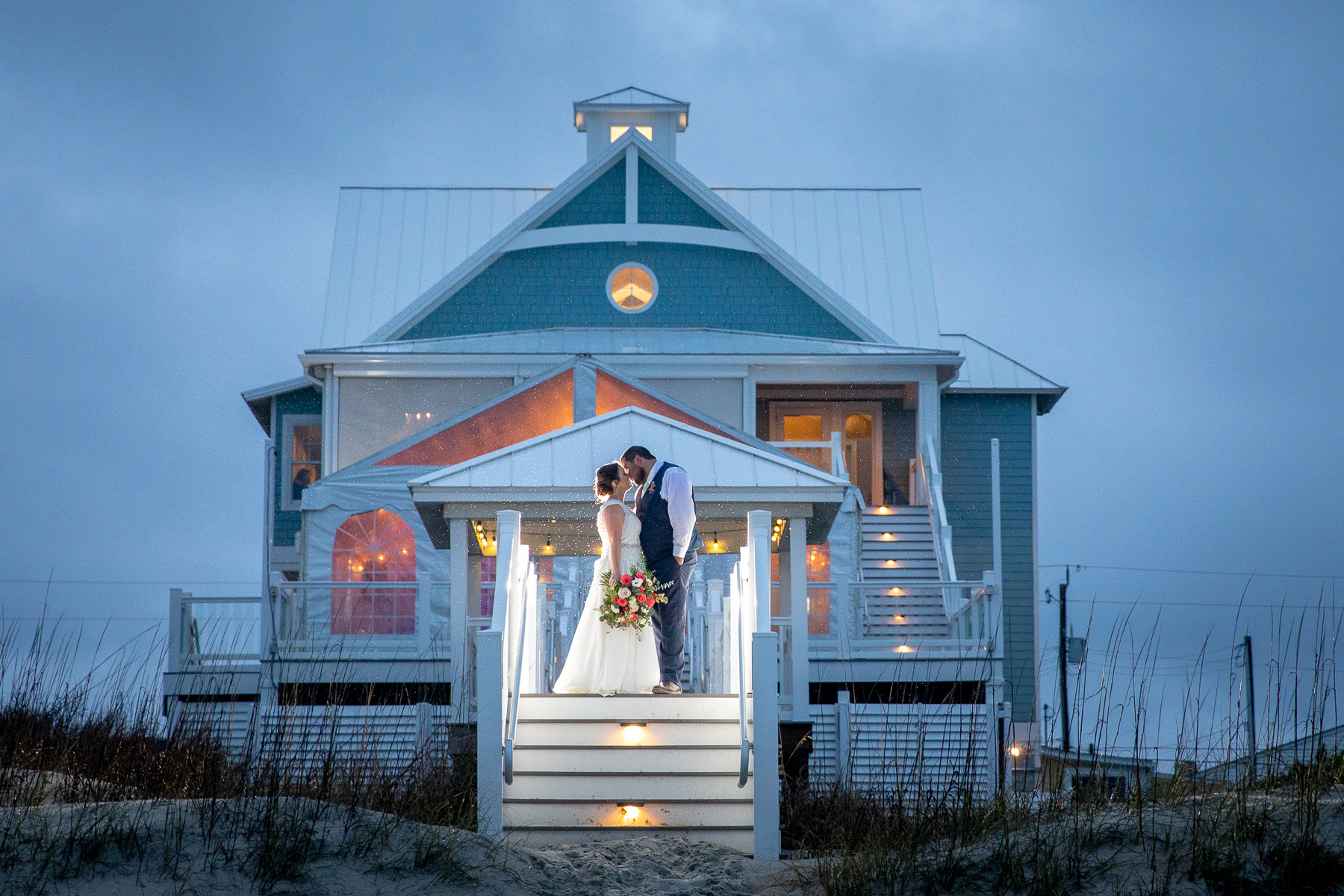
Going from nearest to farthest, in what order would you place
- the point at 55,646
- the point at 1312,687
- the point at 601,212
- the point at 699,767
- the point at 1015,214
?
the point at 1312,687
the point at 699,767
the point at 55,646
the point at 601,212
the point at 1015,214

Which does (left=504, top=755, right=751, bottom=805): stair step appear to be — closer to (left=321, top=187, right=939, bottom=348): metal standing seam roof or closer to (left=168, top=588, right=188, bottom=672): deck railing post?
(left=168, top=588, right=188, bottom=672): deck railing post

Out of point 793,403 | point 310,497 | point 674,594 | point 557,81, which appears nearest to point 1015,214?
point 557,81

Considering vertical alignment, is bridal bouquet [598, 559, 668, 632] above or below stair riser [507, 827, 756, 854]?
above

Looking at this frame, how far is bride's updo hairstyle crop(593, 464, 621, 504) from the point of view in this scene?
9953 millimetres

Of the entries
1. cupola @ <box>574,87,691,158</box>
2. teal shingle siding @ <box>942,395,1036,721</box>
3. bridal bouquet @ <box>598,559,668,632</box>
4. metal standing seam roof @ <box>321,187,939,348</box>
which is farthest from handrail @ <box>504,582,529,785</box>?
cupola @ <box>574,87,691,158</box>

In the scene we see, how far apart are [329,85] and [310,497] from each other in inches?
2816

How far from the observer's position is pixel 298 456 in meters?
22.3

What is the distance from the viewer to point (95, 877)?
6430 mm

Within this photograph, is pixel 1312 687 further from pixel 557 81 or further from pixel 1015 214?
pixel 557 81

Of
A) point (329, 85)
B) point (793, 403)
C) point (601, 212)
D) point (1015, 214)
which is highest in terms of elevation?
point (329, 85)

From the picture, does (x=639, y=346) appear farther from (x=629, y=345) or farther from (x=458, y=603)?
(x=458, y=603)

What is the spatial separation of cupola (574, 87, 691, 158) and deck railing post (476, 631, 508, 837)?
18.8 metres

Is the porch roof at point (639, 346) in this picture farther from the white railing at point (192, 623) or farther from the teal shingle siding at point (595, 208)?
the white railing at point (192, 623)

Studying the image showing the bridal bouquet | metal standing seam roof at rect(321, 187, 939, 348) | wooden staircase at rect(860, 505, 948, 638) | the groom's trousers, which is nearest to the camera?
Result: the bridal bouquet
